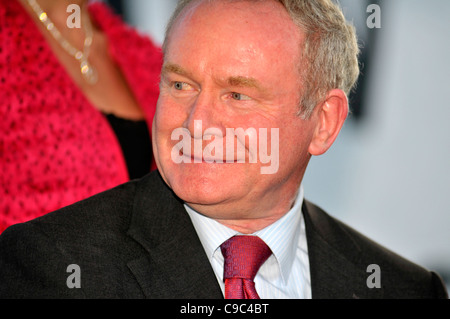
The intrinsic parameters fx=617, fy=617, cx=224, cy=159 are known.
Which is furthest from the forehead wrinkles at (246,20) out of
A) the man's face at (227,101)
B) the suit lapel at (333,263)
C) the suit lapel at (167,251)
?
the suit lapel at (333,263)

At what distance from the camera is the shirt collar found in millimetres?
1654

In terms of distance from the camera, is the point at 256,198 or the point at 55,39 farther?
the point at 55,39

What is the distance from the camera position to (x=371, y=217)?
11.1 ft

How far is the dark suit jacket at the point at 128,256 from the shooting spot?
1.45 metres

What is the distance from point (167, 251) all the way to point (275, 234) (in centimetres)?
31

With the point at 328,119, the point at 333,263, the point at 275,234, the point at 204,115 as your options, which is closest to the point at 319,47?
the point at 328,119

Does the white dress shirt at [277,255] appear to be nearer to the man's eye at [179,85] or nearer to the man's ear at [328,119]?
the man's ear at [328,119]

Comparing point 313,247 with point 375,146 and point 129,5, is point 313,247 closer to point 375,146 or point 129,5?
point 375,146

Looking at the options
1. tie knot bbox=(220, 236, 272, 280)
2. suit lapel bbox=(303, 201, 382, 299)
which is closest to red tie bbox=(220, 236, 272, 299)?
tie knot bbox=(220, 236, 272, 280)

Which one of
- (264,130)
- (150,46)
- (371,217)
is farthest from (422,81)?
(264,130)

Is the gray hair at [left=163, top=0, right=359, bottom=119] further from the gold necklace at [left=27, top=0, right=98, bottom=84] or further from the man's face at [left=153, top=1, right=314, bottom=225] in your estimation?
the gold necklace at [left=27, top=0, right=98, bottom=84]

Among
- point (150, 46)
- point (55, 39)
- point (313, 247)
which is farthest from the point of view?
point (150, 46)

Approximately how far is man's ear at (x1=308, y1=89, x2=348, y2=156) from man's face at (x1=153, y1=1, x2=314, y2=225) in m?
0.13
